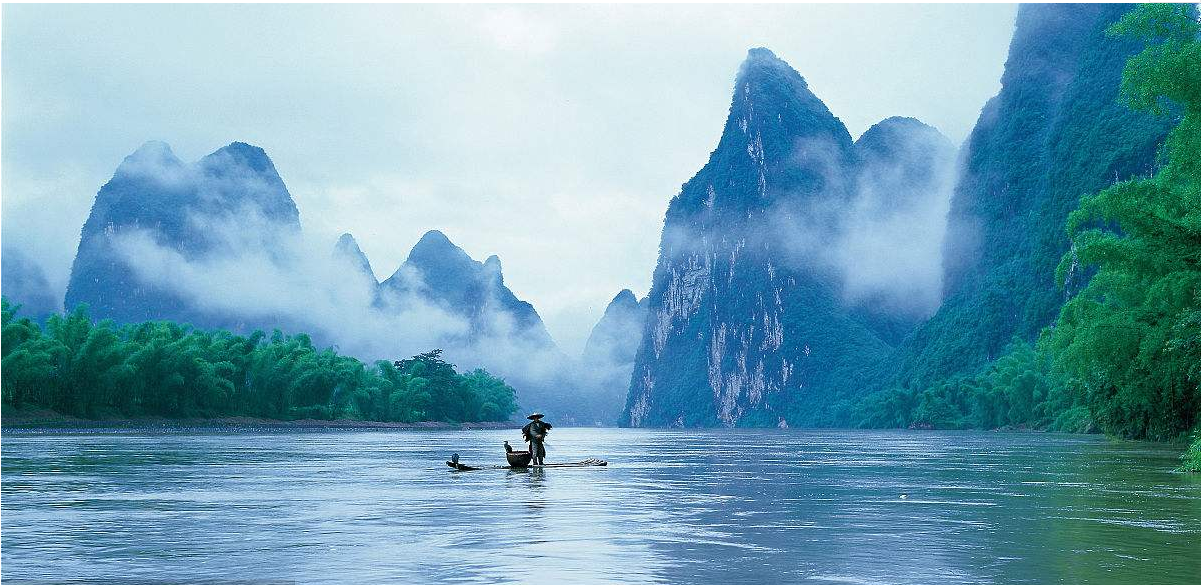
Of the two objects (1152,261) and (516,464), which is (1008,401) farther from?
(516,464)

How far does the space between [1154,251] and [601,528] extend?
84.1ft

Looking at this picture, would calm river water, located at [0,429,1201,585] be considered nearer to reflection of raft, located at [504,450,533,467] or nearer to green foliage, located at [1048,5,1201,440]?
reflection of raft, located at [504,450,533,467]

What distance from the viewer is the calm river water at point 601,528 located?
13188 millimetres

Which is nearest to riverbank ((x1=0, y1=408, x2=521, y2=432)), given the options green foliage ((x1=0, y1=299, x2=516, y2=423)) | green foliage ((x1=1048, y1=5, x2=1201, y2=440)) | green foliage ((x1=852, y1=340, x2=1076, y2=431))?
green foliage ((x1=0, y1=299, x2=516, y2=423))

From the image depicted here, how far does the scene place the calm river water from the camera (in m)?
13.2

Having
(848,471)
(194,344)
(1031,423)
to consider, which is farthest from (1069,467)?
(1031,423)

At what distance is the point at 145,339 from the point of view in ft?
406

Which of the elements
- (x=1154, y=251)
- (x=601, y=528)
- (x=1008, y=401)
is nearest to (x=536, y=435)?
(x=1154, y=251)

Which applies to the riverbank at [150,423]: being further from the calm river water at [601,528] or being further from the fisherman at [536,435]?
the calm river water at [601,528]

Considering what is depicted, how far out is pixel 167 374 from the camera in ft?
381

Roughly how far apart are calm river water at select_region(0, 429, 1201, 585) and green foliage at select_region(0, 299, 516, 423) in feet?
220

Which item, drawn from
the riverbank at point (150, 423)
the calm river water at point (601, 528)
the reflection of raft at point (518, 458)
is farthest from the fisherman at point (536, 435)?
the riverbank at point (150, 423)

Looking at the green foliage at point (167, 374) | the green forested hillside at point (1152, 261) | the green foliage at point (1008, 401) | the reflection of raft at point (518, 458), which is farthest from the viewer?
the green foliage at point (1008, 401)

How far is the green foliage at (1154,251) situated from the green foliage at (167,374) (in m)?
70.6
